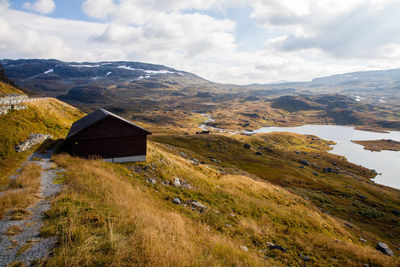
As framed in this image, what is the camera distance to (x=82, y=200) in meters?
10.5

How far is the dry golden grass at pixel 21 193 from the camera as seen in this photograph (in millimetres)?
9766

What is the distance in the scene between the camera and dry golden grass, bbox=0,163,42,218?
32.0ft

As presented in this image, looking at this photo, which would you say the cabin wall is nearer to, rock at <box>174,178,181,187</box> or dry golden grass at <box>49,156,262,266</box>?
rock at <box>174,178,181,187</box>

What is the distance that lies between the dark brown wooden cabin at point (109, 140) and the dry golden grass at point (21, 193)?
8.54m

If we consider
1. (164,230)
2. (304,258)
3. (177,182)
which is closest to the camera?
(164,230)

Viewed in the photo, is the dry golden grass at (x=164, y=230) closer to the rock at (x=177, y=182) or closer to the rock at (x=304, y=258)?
the rock at (x=304, y=258)

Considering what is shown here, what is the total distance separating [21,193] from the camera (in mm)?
11328

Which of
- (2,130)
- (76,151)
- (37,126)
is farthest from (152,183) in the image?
(37,126)

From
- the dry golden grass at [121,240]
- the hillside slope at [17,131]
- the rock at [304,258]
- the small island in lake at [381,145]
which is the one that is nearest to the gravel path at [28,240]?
the dry golden grass at [121,240]

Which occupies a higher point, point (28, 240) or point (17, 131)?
point (17, 131)

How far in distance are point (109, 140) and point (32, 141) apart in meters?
10.3

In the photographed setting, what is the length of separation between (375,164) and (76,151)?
6465 inches

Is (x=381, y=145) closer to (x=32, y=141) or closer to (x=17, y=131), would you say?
(x=32, y=141)

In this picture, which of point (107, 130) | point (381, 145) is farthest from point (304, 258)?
point (381, 145)
